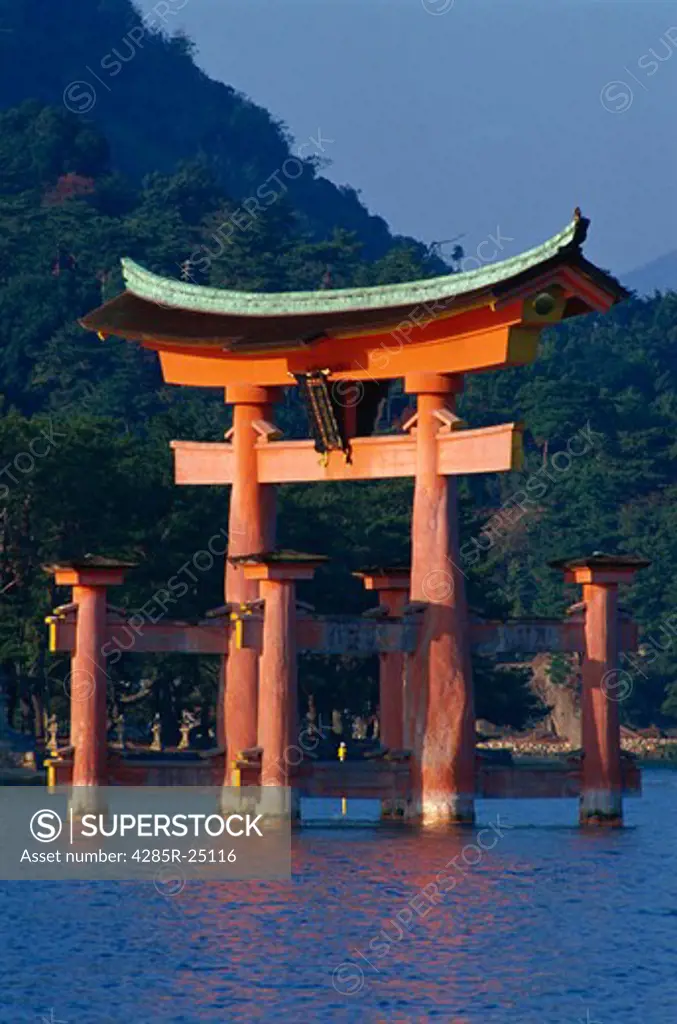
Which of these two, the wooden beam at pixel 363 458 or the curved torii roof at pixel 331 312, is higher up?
the curved torii roof at pixel 331 312

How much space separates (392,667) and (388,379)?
515cm

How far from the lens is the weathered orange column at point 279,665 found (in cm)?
4816

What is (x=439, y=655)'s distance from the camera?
49.4 m

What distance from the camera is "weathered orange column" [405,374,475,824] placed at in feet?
162

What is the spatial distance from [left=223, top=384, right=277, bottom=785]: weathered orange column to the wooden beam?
0.89 feet

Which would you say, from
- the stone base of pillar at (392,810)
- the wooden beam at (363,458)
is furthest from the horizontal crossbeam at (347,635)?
the stone base of pillar at (392,810)

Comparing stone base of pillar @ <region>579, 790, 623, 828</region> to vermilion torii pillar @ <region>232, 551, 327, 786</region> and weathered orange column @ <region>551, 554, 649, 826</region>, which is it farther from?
vermilion torii pillar @ <region>232, 551, 327, 786</region>

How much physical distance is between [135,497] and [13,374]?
157 feet

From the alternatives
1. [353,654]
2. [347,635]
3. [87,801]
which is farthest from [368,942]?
[87,801]

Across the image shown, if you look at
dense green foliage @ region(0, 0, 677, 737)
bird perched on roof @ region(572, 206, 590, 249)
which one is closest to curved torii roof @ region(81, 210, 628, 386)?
bird perched on roof @ region(572, 206, 590, 249)

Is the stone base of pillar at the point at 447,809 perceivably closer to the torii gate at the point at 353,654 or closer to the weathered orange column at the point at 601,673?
the torii gate at the point at 353,654

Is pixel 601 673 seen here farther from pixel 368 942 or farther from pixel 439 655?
pixel 368 942

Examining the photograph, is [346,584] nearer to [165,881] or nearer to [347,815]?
[347,815]

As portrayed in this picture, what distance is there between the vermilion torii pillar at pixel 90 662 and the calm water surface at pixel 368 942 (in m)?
3.98
